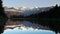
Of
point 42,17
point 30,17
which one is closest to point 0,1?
point 42,17

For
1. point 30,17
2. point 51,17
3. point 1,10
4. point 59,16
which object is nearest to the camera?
point 1,10

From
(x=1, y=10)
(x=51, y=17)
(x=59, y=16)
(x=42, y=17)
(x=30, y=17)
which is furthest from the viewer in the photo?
(x=30, y=17)

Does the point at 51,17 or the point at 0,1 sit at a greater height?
the point at 0,1

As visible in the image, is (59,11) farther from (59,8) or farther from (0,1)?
(0,1)

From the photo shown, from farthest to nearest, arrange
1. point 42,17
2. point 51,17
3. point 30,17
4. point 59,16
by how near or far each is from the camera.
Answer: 1. point 30,17
2. point 42,17
3. point 51,17
4. point 59,16

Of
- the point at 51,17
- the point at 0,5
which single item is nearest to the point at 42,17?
the point at 51,17

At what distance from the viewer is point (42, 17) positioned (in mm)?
92062

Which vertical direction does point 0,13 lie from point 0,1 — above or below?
below

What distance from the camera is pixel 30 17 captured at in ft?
371

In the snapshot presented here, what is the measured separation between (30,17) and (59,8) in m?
44.5

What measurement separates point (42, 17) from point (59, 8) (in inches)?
900

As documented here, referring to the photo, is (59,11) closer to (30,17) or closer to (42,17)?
(42,17)

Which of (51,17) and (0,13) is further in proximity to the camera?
(51,17)

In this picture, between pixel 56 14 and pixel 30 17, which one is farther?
pixel 30 17
